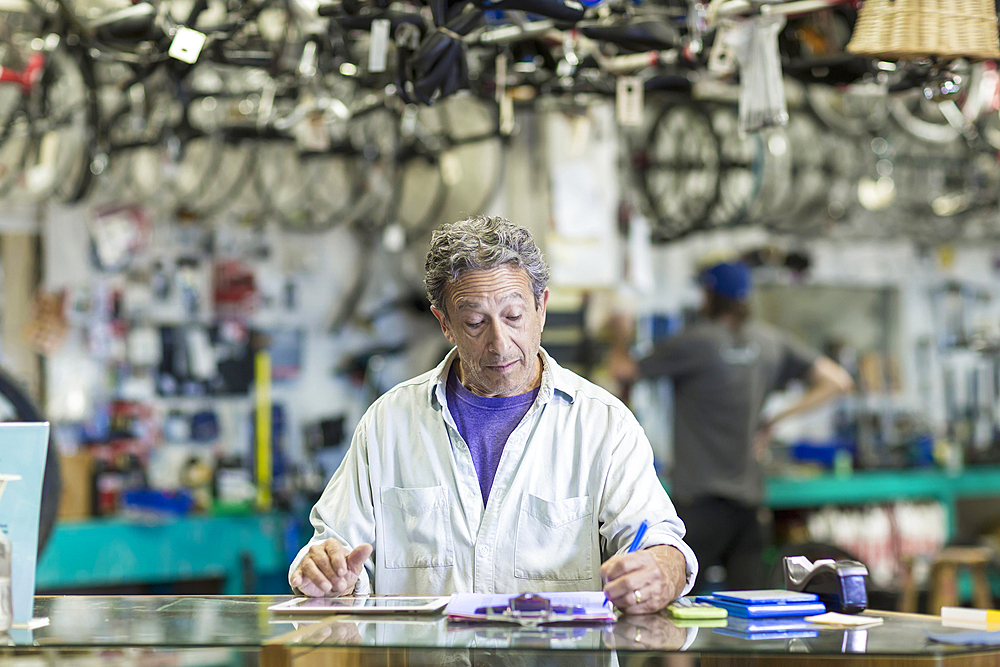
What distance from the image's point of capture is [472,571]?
2.37m

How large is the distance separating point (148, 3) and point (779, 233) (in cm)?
541

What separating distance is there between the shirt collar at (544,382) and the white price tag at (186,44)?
43.9 inches

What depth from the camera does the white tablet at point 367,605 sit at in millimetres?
2008

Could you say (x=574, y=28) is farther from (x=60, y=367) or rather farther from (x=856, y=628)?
(x=60, y=367)

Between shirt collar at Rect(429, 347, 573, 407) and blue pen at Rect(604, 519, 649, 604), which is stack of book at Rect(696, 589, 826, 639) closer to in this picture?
blue pen at Rect(604, 519, 649, 604)

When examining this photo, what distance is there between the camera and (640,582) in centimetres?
199

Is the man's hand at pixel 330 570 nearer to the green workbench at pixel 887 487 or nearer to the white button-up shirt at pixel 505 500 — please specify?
the white button-up shirt at pixel 505 500

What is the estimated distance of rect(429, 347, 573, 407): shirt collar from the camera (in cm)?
248

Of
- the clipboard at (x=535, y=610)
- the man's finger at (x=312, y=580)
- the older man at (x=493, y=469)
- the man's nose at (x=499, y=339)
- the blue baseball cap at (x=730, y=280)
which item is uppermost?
the blue baseball cap at (x=730, y=280)

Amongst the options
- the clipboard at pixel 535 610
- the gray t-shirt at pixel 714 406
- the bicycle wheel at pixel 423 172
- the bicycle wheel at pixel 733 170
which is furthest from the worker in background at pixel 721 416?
the clipboard at pixel 535 610

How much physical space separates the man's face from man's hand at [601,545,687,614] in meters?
0.52

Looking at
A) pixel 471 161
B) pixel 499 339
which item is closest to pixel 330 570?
pixel 499 339

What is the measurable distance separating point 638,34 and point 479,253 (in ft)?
3.04

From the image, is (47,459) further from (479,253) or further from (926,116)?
(926,116)
